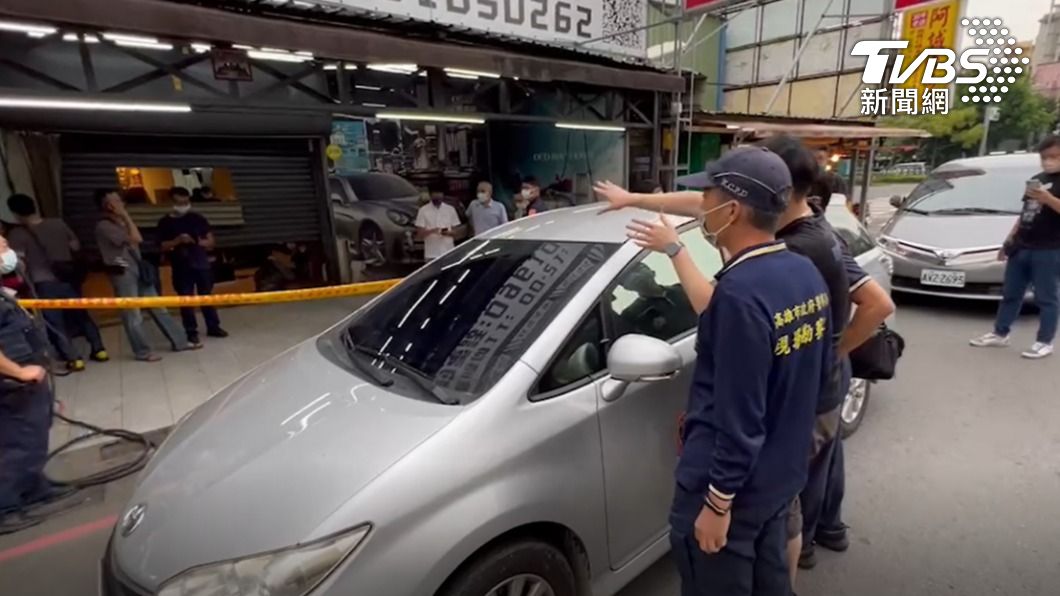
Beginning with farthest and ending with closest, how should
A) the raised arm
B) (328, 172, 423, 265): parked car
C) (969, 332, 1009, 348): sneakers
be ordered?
(328, 172, 423, 265): parked car
(969, 332, 1009, 348): sneakers
the raised arm

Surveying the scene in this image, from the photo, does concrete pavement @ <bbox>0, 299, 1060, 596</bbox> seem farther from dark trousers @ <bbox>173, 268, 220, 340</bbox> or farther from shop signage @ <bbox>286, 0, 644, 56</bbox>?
shop signage @ <bbox>286, 0, 644, 56</bbox>

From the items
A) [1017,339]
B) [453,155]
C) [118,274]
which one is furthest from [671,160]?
[118,274]

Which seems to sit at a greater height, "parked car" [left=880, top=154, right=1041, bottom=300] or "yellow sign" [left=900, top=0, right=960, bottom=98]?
"yellow sign" [left=900, top=0, right=960, bottom=98]

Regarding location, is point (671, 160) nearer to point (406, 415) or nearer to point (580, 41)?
point (580, 41)

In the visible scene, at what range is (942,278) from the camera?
19.1 feet

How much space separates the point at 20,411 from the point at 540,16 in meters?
6.35

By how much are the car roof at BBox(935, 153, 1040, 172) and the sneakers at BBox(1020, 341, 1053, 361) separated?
10.4 ft

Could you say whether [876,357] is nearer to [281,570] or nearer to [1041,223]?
[281,570]

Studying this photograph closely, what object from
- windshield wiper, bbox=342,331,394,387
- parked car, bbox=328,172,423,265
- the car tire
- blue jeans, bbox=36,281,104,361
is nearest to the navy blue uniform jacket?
the car tire

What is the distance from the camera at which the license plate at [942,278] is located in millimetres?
5727

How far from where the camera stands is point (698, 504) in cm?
145

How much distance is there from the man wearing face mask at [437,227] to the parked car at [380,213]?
98 cm

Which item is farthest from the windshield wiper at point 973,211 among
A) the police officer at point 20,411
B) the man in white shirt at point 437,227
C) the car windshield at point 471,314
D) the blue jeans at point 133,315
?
the blue jeans at point 133,315

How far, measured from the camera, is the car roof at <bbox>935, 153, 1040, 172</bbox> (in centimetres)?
664
